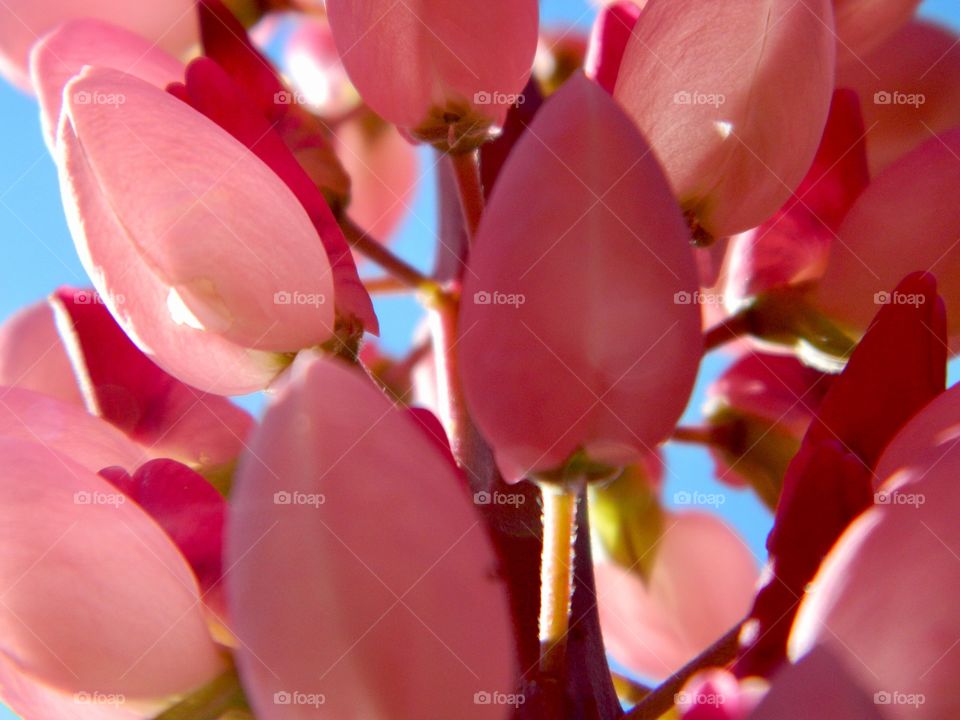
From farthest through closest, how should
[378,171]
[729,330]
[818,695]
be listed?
[378,171] → [729,330] → [818,695]

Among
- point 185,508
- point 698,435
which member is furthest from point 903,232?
point 185,508

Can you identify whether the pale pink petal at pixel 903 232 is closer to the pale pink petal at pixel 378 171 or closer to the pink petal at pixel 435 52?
the pink petal at pixel 435 52

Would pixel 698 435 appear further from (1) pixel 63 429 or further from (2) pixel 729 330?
(1) pixel 63 429

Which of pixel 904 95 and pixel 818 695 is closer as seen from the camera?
pixel 818 695

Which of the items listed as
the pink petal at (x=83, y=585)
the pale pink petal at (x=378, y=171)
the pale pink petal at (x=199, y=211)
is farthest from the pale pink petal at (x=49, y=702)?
the pale pink petal at (x=378, y=171)

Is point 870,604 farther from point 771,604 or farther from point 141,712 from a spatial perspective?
point 141,712

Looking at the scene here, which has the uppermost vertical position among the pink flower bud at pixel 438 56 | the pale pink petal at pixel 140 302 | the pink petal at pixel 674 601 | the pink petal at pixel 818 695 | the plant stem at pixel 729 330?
the pink flower bud at pixel 438 56

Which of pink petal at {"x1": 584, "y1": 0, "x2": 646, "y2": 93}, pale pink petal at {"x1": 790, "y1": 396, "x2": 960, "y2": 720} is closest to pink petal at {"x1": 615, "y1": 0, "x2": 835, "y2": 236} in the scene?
pink petal at {"x1": 584, "y1": 0, "x2": 646, "y2": 93}
